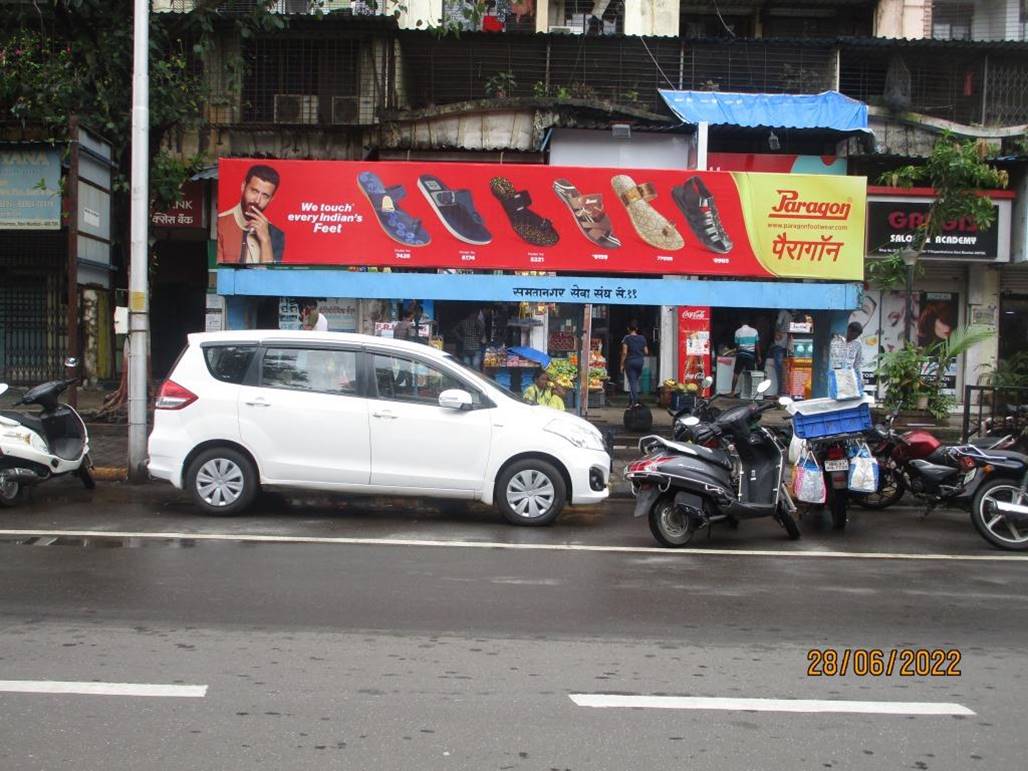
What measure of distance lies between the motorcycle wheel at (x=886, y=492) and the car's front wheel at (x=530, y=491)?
3.25m

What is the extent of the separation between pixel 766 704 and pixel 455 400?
4.92 metres

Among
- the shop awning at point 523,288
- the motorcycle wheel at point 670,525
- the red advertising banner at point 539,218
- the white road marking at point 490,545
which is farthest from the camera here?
the red advertising banner at point 539,218

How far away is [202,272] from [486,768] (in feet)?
62.1

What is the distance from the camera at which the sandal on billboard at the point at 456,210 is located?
1387 cm

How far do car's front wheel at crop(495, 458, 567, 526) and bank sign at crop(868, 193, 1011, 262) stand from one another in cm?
1185

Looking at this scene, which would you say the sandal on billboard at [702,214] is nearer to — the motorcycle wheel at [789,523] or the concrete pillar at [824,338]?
the concrete pillar at [824,338]

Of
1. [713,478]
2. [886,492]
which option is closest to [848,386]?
[713,478]

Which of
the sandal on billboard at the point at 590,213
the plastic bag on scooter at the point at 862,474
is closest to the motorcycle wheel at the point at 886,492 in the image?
the plastic bag on scooter at the point at 862,474

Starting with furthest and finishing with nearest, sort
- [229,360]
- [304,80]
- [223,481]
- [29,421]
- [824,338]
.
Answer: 1. [304,80]
2. [824,338]
3. [29,421]
4. [229,360]
5. [223,481]

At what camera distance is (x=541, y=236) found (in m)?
14.0

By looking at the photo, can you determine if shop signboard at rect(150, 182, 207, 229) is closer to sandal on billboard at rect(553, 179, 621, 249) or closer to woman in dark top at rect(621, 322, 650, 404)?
woman in dark top at rect(621, 322, 650, 404)

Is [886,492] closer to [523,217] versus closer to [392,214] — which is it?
[523,217]

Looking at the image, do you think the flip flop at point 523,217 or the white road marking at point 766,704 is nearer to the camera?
the white road marking at point 766,704

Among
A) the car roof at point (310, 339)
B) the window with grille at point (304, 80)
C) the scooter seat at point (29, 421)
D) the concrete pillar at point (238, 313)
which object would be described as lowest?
the scooter seat at point (29, 421)
